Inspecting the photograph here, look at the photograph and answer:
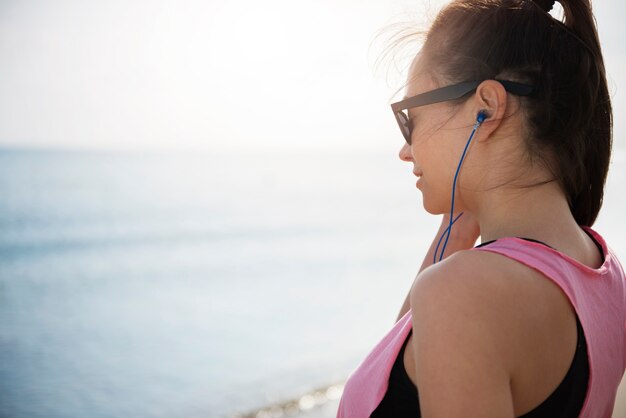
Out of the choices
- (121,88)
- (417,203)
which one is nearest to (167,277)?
(417,203)

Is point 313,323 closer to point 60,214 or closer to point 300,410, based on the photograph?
point 300,410

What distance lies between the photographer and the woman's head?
1146 mm

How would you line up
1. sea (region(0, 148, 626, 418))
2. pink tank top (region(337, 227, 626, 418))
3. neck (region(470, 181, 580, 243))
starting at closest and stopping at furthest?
pink tank top (region(337, 227, 626, 418)) → neck (region(470, 181, 580, 243)) → sea (region(0, 148, 626, 418))

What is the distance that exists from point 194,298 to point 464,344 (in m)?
13.0

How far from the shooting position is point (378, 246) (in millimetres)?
20125

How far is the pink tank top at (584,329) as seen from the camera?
0.96 meters

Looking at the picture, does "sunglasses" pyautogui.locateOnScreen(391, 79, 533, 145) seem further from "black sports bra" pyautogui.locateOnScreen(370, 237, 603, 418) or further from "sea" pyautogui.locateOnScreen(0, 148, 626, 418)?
"sea" pyautogui.locateOnScreen(0, 148, 626, 418)

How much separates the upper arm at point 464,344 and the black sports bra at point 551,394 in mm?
156

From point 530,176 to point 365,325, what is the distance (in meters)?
9.30

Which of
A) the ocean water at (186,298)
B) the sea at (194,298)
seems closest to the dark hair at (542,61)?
the sea at (194,298)

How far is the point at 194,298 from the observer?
13.3m

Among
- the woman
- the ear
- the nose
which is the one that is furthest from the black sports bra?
the nose

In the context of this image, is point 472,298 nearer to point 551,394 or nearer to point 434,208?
point 551,394

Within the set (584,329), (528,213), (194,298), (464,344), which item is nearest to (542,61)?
(528,213)
